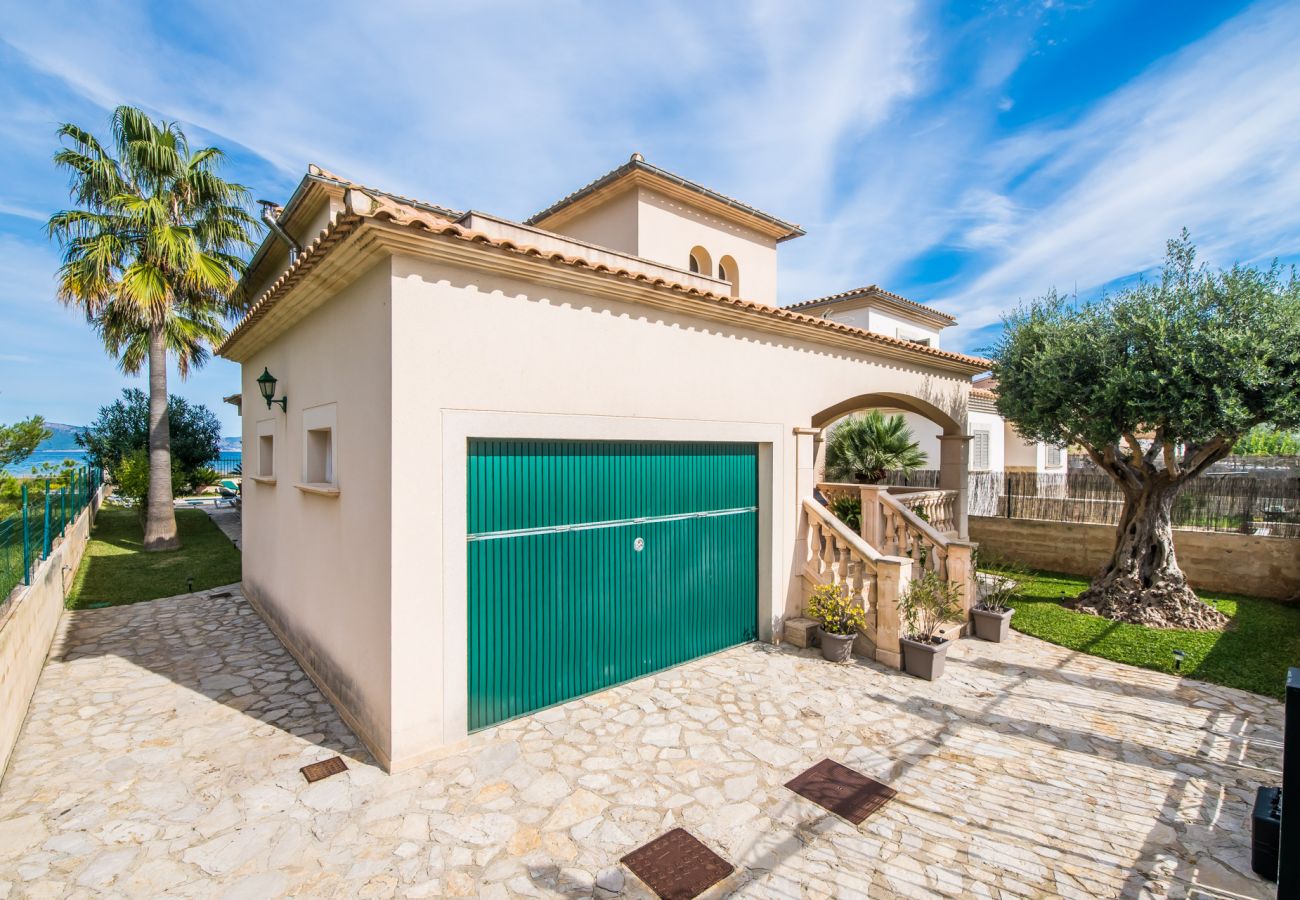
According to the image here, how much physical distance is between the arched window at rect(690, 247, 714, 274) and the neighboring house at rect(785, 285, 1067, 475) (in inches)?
408

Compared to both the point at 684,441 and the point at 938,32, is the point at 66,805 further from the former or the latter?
the point at 938,32

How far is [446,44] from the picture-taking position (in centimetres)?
688

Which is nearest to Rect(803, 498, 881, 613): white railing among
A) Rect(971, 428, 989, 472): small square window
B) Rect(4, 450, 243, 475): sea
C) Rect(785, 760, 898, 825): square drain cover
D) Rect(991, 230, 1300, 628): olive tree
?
Rect(785, 760, 898, 825): square drain cover

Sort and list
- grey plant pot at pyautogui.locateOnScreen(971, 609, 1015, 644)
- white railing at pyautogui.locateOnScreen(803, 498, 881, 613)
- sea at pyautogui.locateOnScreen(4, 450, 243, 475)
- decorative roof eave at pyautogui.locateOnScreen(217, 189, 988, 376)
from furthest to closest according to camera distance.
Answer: sea at pyautogui.locateOnScreen(4, 450, 243, 475) → grey plant pot at pyautogui.locateOnScreen(971, 609, 1015, 644) → white railing at pyautogui.locateOnScreen(803, 498, 881, 613) → decorative roof eave at pyautogui.locateOnScreen(217, 189, 988, 376)

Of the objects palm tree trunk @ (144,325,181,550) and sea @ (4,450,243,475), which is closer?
sea @ (4,450,243,475)

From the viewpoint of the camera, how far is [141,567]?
41.5ft

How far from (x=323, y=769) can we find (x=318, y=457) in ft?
11.8

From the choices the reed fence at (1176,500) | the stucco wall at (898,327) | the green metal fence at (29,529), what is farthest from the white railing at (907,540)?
the stucco wall at (898,327)

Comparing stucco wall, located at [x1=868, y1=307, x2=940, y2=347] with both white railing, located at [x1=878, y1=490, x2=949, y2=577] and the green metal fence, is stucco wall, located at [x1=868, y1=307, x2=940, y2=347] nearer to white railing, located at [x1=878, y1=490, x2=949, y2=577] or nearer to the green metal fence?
white railing, located at [x1=878, y1=490, x2=949, y2=577]

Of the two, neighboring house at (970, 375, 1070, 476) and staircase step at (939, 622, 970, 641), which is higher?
neighboring house at (970, 375, 1070, 476)

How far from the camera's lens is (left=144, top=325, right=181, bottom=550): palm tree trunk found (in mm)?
14516

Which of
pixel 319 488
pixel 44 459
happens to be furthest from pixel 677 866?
pixel 44 459

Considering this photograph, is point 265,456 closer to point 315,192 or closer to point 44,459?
point 315,192

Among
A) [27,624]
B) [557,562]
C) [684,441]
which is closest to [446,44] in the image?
[684,441]
